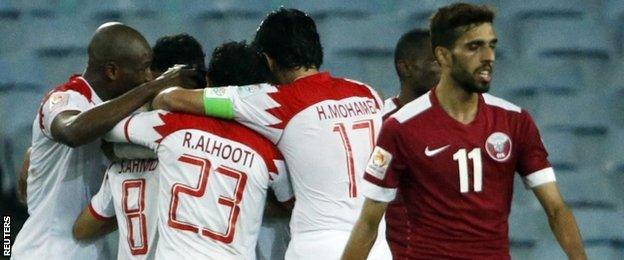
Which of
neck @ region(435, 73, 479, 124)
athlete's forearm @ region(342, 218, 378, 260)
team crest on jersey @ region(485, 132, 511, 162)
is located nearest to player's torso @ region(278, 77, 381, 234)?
athlete's forearm @ region(342, 218, 378, 260)

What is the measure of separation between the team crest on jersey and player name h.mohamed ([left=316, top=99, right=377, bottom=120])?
50cm

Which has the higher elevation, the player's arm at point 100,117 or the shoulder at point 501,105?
the shoulder at point 501,105

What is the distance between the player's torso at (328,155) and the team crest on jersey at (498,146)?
0.48 m

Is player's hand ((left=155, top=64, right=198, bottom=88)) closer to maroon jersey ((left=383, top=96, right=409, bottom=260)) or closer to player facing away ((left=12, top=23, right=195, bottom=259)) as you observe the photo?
player facing away ((left=12, top=23, right=195, bottom=259))

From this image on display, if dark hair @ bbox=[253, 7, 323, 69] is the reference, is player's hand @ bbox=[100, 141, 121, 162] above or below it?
below

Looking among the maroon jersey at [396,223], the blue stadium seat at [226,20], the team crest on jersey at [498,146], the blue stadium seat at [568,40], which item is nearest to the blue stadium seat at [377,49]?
the blue stadium seat at [226,20]

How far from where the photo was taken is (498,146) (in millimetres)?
3389

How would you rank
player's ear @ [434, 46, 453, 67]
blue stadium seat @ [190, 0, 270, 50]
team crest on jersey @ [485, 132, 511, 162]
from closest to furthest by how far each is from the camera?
team crest on jersey @ [485, 132, 511, 162] < player's ear @ [434, 46, 453, 67] < blue stadium seat @ [190, 0, 270, 50]

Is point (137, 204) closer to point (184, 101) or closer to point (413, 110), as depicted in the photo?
point (184, 101)

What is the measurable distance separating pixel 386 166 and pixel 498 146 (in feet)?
0.99

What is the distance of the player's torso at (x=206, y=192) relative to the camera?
12.1ft

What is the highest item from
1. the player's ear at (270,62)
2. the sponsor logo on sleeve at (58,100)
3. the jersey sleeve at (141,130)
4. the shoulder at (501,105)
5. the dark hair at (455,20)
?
the dark hair at (455,20)

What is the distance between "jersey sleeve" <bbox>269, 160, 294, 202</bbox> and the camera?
3.77 meters

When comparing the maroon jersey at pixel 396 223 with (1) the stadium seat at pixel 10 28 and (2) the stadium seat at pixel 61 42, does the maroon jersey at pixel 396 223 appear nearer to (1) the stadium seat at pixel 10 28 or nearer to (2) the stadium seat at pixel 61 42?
(2) the stadium seat at pixel 61 42
